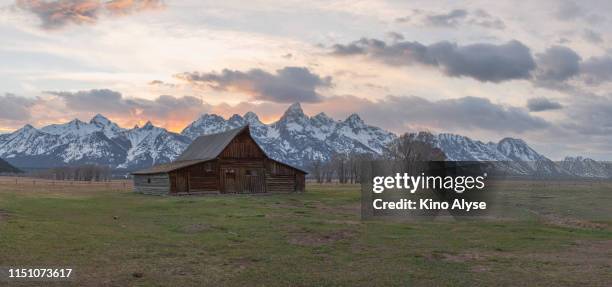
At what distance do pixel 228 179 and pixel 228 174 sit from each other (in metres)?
0.67

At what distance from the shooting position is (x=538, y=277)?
54.1 feet

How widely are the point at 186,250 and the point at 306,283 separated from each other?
7207 mm

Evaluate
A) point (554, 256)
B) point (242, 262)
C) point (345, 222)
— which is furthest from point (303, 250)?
point (345, 222)

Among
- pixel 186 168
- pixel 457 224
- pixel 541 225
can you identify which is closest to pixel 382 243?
pixel 457 224

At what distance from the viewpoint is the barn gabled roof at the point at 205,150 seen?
67363mm

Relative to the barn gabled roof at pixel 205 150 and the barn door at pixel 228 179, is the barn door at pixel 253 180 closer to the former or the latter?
the barn door at pixel 228 179

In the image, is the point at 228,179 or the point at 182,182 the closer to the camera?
the point at 182,182

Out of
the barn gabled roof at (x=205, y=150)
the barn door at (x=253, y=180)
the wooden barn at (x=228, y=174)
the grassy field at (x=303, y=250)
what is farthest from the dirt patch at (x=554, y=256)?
the barn door at (x=253, y=180)

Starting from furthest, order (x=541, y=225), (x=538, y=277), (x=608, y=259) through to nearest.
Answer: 1. (x=541, y=225)
2. (x=608, y=259)
3. (x=538, y=277)

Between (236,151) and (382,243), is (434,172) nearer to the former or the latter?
(382,243)

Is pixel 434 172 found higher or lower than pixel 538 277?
higher

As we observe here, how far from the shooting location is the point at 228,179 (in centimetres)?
6694

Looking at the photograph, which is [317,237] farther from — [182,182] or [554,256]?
[182,182]

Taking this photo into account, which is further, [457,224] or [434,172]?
[457,224]
